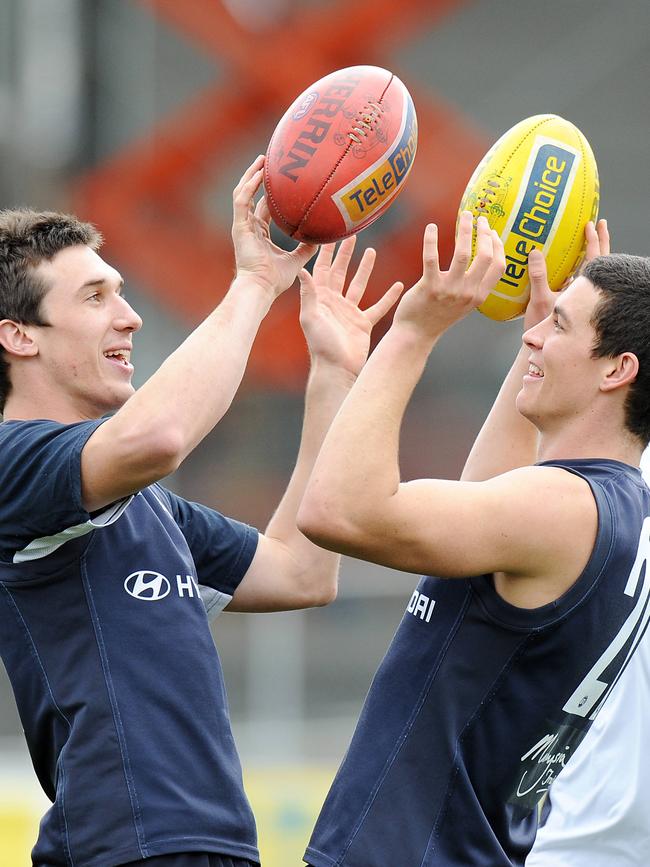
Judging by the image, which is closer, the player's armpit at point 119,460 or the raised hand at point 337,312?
the player's armpit at point 119,460

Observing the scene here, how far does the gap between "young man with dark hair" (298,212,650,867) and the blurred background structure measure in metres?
3.47

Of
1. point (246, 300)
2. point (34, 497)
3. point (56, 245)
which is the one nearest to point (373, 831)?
point (34, 497)

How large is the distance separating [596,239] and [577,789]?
1.49m

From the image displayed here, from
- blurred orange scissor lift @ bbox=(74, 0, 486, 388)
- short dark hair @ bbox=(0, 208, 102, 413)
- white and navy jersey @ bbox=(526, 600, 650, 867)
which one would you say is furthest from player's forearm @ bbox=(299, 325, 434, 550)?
blurred orange scissor lift @ bbox=(74, 0, 486, 388)

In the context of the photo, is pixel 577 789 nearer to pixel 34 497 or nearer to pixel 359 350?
pixel 359 350

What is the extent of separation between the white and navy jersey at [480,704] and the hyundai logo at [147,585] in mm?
561

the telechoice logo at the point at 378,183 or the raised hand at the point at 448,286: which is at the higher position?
the telechoice logo at the point at 378,183

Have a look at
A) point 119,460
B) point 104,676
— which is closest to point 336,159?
point 119,460

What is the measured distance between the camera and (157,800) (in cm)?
295

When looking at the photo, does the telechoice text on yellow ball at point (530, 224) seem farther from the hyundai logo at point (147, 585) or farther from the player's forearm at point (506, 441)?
the hyundai logo at point (147, 585)

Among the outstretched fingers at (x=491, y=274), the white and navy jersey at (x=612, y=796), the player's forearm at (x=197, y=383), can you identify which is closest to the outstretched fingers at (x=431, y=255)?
the outstretched fingers at (x=491, y=274)

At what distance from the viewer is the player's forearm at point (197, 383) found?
2865 mm

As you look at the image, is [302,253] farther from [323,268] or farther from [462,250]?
[462,250]

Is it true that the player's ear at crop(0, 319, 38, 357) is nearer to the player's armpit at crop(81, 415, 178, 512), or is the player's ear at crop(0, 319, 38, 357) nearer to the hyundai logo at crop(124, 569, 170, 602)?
the player's armpit at crop(81, 415, 178, 512)
